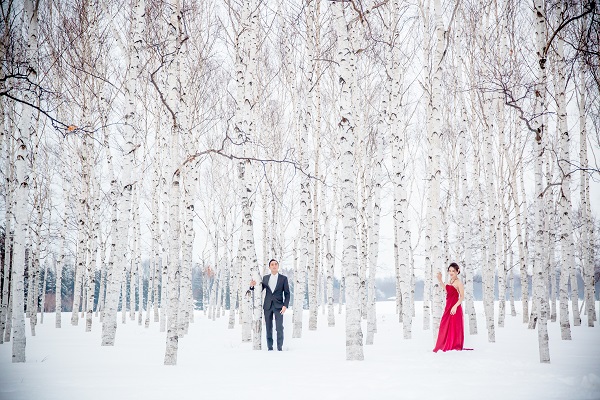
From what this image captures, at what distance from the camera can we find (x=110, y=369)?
5.12 meters

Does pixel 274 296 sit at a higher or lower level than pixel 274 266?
lower

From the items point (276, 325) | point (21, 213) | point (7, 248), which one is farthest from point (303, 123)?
point (7, 248)

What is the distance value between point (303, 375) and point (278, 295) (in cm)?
288

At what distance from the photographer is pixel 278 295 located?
24.6ft

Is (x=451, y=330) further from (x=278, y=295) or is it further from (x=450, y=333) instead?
(x=278, y=295)

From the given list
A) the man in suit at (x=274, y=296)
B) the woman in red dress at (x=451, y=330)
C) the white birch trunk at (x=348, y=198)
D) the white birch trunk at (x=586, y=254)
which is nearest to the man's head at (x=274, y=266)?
the man in suit at (x=274, y=296)

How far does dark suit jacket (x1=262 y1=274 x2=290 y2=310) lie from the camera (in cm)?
748

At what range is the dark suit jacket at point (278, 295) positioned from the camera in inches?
294

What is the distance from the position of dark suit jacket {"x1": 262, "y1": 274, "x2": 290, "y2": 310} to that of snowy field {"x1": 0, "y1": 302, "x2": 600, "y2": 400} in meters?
0.87

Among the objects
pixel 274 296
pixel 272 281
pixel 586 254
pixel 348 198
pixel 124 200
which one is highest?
pixel 124 200

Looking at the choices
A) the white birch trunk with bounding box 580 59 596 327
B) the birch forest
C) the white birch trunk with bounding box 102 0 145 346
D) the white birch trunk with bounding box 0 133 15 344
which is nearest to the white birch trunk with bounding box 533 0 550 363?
the birch forest

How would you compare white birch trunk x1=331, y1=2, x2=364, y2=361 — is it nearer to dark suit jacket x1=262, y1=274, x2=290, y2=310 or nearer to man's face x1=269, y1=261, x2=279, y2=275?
dark suit jacket x1=262, y1=274, x2=290, y2=310

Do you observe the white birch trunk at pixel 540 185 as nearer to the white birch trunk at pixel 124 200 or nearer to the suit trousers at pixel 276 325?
the suit trousers at pixel 276 325

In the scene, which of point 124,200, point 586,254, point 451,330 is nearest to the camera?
point 451,330
